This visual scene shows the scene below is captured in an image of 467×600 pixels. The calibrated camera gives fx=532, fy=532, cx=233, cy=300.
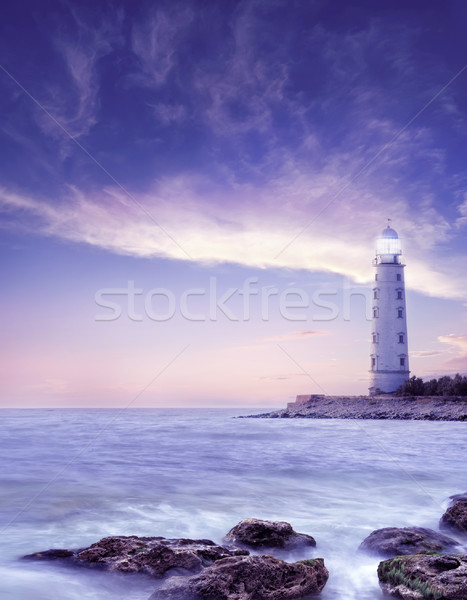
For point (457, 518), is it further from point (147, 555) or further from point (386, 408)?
point (386, 408)

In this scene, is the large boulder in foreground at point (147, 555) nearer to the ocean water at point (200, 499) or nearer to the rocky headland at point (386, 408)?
the ocean water at point (200, 499)

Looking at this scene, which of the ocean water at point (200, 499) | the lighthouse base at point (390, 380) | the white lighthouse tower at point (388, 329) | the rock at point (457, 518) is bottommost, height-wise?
the ocean water at point (200, 499)

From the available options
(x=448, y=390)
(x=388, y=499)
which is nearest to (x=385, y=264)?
(x=448, y=390)

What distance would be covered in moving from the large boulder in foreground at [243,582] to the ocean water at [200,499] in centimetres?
50

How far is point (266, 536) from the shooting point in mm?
5211

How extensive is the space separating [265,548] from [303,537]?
0.57 metres

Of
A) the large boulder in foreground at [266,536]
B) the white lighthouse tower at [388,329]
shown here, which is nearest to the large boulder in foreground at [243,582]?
the large boulder in foreground at [266,536]

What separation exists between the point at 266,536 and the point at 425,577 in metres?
1.76

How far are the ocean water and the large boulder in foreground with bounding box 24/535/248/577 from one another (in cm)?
9

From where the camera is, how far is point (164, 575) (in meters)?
4.35

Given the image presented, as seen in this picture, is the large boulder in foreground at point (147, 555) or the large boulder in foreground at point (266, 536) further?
the large boulder in foreground at point (266, 536)

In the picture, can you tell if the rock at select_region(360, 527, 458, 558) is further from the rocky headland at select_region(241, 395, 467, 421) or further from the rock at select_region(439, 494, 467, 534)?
the rocky headland at select_region(241, 395, 467, 421)

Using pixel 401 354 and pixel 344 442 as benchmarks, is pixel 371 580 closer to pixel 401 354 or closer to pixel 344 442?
pixel 344 442

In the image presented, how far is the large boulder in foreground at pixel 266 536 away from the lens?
5.19m
